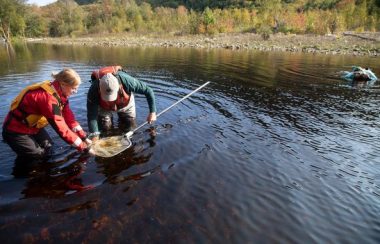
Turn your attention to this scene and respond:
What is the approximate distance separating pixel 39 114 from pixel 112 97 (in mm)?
1903

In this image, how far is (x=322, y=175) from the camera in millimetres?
7539

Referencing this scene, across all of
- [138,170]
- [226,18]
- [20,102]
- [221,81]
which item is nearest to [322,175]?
[138,170]

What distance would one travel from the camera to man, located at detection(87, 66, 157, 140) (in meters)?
7.55

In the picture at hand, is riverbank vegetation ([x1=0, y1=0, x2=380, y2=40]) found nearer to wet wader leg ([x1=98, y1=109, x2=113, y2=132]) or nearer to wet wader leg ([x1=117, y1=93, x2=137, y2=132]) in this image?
wet wader leg ([x1=117, y1=93, x2=137, y2=132])

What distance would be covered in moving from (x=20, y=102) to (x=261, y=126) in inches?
325

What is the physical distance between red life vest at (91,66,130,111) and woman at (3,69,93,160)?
150cm

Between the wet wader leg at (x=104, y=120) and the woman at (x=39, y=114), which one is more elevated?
the woman at (x=39, y=114)

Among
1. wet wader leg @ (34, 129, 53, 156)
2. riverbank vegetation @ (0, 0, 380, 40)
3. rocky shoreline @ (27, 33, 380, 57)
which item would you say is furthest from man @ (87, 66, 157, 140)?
riverbank vegetation @ (0, 0, 380, 40)

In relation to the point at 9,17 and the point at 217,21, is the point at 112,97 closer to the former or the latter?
the point at 217,21

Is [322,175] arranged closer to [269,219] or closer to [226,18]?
A: [269,219]

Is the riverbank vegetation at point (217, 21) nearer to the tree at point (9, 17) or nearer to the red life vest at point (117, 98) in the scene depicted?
the tree at point (9, 17)

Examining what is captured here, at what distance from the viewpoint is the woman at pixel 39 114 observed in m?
5.92

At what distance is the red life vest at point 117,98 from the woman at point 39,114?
1497 mm

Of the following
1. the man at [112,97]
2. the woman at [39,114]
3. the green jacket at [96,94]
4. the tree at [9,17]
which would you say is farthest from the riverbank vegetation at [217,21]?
the woman at [39,114]
